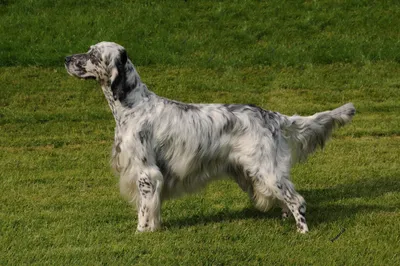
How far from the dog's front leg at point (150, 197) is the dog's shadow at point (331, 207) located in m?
→ 0.29

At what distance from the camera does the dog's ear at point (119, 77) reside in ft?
24.1

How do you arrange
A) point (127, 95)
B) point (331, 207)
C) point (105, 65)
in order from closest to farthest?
point (105, 65) → point (127, 95) → point (331, 207)

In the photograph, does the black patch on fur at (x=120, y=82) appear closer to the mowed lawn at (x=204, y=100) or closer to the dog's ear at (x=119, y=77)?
the dog's ear at (x=119, y=77)

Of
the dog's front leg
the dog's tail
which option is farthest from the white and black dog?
the dog's tail

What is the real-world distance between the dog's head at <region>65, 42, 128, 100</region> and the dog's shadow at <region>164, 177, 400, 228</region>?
149 cm

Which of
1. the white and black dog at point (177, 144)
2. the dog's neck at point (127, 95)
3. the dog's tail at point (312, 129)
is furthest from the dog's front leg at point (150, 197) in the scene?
the dog's tail at point (312, 129)

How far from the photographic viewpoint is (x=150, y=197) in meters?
7.40

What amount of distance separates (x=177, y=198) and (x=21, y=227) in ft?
5.15

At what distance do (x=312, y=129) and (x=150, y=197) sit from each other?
1.87 m

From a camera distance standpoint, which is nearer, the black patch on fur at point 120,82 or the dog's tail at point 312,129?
the black patch on fur at point 120,82

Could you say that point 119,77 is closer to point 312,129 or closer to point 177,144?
point 177,144

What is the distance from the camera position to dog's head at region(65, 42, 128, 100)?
7359 millimetres

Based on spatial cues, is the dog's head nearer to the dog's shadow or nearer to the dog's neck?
the dog's neck

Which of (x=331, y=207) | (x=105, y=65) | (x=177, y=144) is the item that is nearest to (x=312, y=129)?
(x=331, y=207)
